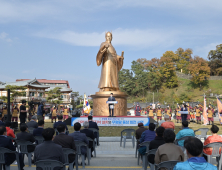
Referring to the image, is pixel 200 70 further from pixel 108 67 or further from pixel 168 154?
pixel 168 154

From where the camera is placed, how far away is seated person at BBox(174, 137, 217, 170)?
86.7 inches

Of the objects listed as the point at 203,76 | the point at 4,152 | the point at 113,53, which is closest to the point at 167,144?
the point at 4,152

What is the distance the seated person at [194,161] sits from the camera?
7.23ft

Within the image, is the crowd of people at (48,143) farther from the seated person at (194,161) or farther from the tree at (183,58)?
the tree at (183,58)

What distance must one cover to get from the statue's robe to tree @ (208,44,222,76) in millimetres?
53189

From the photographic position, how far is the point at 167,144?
3.60m

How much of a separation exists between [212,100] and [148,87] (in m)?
18.4

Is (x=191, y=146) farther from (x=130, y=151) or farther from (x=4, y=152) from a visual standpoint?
(x=130, y=151)

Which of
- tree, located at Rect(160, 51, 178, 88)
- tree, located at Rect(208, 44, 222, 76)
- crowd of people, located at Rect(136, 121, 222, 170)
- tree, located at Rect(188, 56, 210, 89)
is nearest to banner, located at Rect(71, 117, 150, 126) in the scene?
crowd of people, located at Rect(136, 121, 222, 170)

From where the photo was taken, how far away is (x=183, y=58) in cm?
6750

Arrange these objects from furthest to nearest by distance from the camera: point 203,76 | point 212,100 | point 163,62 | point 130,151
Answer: point 163,62 < point 203,76 < point 212,100 < point 130,151

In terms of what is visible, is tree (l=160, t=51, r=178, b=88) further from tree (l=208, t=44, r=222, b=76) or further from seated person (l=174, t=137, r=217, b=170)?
seated person (l=174, t=137, r=217, b=170)

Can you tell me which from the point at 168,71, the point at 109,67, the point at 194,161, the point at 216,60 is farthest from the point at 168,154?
the point at 216,60

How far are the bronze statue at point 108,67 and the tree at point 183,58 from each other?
5272cm
